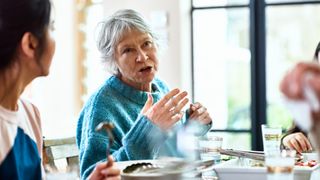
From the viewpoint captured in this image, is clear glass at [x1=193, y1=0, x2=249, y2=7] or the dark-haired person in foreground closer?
the dark-haired person in foreground

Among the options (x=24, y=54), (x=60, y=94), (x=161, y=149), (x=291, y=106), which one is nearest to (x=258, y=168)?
(x=161, y=149)

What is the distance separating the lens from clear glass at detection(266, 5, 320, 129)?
416cm

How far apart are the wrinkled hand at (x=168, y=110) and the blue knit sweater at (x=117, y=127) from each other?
2cm

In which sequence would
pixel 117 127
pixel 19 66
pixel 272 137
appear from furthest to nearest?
pixel 117 127, pixel 272 137, pixel 19 66

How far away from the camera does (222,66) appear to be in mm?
4320

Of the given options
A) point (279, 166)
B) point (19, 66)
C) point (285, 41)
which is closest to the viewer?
point (279, 166)

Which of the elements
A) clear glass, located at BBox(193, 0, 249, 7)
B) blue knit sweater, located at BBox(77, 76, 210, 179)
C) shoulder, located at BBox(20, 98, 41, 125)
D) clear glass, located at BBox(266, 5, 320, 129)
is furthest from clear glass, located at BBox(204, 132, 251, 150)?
shoulder, located at BBox(20, 98, 41, 125)

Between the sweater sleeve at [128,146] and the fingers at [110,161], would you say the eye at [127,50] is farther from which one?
the fingers at [110,161]

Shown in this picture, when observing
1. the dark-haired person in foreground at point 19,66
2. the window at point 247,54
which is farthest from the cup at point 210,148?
the window at point 247,54

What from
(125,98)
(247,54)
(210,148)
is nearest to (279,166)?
(210,148)

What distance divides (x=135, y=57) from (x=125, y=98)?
142mm

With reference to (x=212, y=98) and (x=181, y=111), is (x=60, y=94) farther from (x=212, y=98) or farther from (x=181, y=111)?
(x=181, y=111)

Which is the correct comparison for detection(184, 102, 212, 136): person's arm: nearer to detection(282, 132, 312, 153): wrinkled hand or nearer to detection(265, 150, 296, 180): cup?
detection(282, 132, 312, 153): wrinkled hand

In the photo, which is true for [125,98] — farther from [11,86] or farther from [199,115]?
[11,86]
